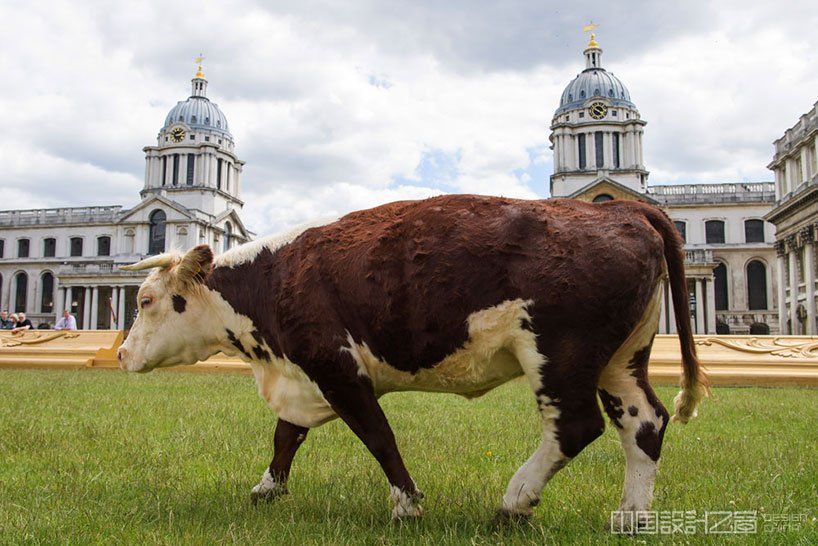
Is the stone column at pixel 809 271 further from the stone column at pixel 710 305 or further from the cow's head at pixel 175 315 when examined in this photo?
the cow's head at pixel 175 315

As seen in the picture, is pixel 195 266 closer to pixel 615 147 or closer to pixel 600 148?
pixel 600 148

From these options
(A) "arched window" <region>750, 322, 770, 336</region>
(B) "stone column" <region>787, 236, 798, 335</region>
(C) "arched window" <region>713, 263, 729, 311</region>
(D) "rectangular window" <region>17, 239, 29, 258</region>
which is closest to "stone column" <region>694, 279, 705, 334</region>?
(B) "stone column" <region>787, 236, 798, 335</region>

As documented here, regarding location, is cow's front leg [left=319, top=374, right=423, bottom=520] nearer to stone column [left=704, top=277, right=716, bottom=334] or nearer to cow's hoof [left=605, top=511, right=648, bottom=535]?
cow's hoof [left=605, top=511, right=648, bottom=535]

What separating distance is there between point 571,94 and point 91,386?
2539 inches

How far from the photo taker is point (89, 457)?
5.17 m

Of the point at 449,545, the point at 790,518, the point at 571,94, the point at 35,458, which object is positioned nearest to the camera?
the point at 449,545

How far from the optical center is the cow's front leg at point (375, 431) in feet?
10.9

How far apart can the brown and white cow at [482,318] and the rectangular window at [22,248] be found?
8463 centimetres

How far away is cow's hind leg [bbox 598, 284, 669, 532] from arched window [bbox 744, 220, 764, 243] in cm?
6822

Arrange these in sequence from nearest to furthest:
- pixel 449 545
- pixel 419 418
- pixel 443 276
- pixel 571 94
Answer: pixel 449 545
pixel 443 276
pixel 419 418
pixel 571 94

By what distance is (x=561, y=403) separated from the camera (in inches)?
119

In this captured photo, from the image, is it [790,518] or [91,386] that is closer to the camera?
[790,518]

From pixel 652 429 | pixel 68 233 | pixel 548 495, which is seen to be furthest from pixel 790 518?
pixel 68 233

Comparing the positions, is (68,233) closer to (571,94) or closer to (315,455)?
(571,94)
